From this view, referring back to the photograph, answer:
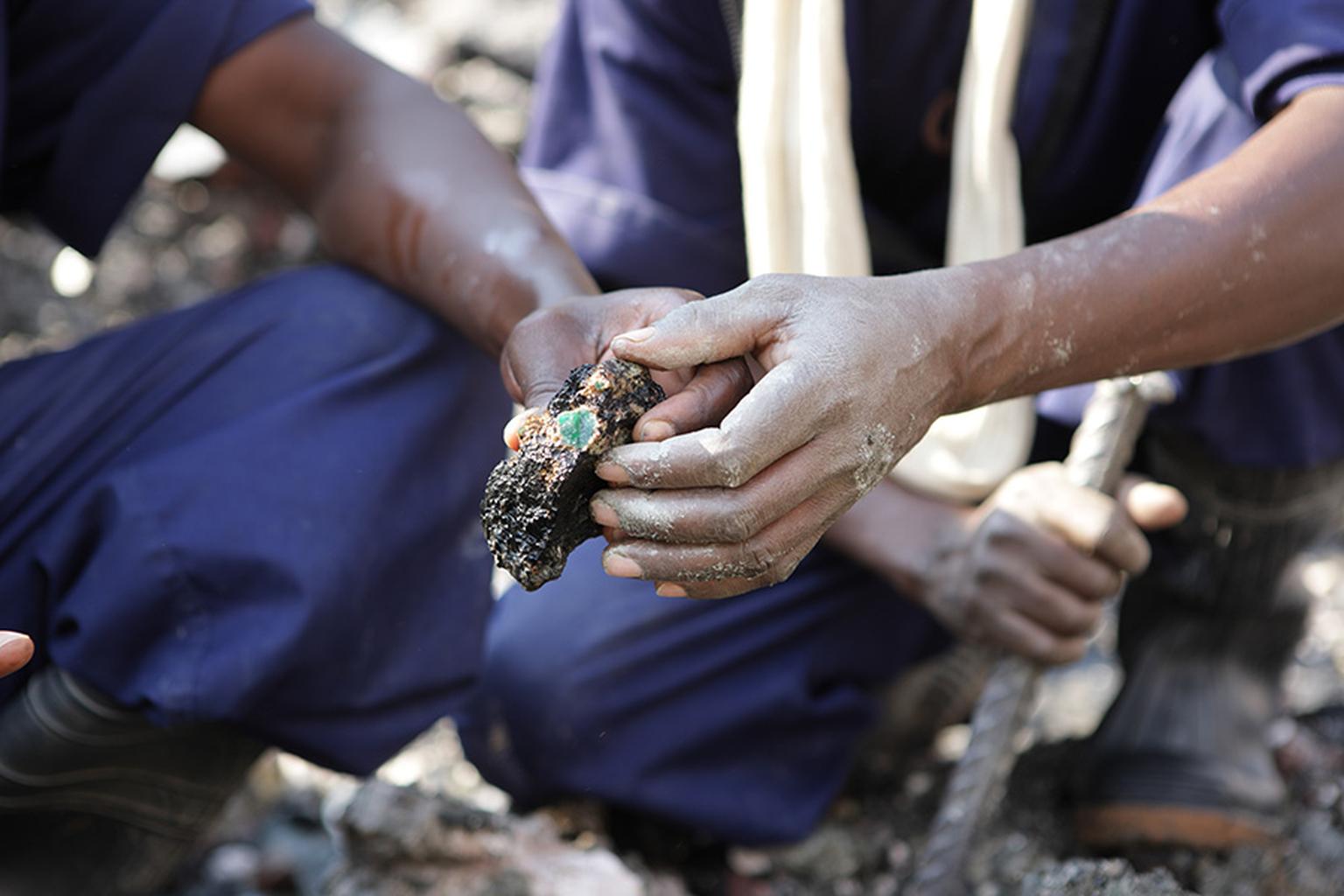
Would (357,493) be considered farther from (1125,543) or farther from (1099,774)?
(1099,774)

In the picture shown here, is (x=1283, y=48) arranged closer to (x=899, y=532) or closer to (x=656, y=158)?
(x=899, y=532)

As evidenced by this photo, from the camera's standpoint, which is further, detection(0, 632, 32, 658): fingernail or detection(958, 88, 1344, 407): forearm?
detection(958, 88, 1344, 407): forearm

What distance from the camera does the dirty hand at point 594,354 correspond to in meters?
1.41

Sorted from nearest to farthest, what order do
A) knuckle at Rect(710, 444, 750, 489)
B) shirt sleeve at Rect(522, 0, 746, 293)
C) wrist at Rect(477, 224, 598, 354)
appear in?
knuckle at Rect(710, 444, 750, 489)
wrist at Rect(477, 224, 598, 354)
shirt sleeve at Rect(522, 0, 746, 293)

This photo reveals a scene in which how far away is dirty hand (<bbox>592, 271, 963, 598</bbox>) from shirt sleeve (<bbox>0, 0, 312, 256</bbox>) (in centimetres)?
92

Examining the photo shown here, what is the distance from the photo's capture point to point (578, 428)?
4.44 feet

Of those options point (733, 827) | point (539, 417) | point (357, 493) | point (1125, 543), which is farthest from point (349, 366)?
point (1125, 543)

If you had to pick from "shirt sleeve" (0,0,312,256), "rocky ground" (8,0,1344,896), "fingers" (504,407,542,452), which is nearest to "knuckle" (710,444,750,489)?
"fingers" (504,407,542,452)

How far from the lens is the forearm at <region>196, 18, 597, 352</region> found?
1847 mm

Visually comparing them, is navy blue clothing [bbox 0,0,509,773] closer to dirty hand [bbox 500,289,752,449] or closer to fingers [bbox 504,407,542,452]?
dirty hand [bbox 500,289,752,449]

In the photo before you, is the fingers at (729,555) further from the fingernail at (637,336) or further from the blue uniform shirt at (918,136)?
the blue uniform shirt at (918,136)

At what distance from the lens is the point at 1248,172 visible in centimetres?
160

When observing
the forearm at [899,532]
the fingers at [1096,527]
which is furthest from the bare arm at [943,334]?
the forearm at [899,532]

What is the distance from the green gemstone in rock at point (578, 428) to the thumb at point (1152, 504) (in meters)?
1.03
